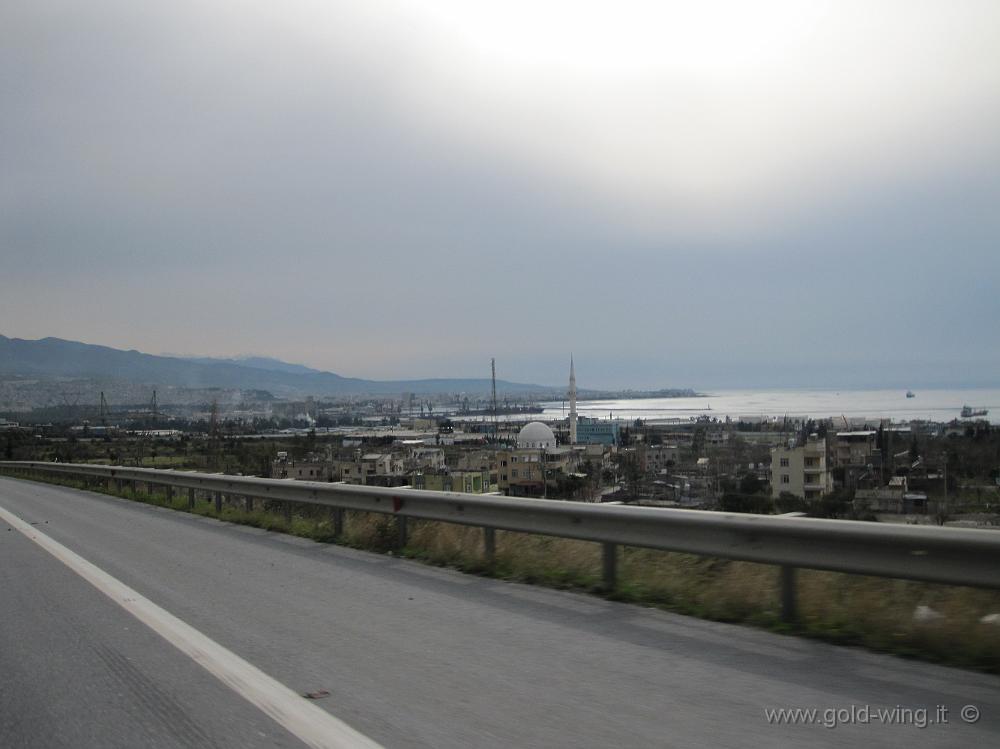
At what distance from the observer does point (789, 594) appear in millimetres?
6852

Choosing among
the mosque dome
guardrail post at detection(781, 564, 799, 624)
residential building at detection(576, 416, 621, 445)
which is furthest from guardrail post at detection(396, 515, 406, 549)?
guardrail post at detection(781, 564, 799, 624)

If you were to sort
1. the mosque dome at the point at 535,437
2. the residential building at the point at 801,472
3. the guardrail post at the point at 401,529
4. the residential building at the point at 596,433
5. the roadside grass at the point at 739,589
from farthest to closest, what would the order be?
the mosque dome at the point at 535,437
the residential building at the point at 596,433
the guardrail post at the point at 401,529
the residential building at the point at 801,472
the roadside grass at the point at 739,589

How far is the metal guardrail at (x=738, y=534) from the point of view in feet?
18.9

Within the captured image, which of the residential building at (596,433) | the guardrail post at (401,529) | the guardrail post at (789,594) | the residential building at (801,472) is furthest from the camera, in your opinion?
the residential building at (596,433)

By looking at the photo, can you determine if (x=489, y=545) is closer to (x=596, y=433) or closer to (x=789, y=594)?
(x=789, y=594)

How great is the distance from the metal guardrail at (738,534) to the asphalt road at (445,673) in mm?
582

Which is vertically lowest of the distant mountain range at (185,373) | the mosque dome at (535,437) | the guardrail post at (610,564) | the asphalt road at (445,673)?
the asphalt road at (445,673)

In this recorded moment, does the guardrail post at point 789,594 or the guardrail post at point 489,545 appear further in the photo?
the guardrail post at point 489,545

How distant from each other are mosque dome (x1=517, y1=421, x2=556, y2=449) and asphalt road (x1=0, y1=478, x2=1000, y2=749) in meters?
7.67

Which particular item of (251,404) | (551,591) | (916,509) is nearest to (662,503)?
(551,591)

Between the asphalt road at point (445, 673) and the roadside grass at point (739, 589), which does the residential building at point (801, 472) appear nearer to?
Result: the roadside grass at point (739, 589)

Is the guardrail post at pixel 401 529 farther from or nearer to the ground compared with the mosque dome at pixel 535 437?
nearer to the ground

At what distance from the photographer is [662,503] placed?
31.3ft

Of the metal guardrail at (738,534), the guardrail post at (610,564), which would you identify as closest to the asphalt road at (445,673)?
the guardrail post at (610,564)
